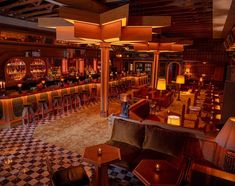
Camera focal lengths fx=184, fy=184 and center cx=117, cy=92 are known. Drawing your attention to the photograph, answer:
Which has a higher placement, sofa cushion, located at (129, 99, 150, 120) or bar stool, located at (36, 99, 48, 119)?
sofa cushion, located at (129, 99, 150, 120)

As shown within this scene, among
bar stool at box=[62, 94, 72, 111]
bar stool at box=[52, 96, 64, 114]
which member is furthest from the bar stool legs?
bar stool at box=[52, 96, 64, 114]

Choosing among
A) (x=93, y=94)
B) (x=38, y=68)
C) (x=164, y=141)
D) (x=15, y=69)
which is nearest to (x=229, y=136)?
(x=164, y=141)

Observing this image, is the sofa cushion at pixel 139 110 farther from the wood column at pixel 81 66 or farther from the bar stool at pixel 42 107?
the wood column at pixel 81 66

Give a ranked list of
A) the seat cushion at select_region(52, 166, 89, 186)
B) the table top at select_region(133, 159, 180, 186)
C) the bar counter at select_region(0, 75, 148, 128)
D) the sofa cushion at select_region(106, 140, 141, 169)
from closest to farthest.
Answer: the table top at select_region(133, 159, 180, 186) → the seat cushion at select_region(52, 166, 89, 186) → the sofa cushion at select_region(106, 140, 141, 169) → the bar counter at select_region(0, 75, 148, 128)

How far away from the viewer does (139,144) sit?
165 inches

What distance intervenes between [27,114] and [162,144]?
17.9 ft

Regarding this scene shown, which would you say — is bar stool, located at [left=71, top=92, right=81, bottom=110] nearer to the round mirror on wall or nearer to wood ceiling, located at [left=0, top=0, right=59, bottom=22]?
the round mirror on wall

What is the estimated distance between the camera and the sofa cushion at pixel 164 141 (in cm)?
380

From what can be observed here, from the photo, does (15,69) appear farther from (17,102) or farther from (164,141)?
(164,141)

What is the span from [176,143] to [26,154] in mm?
3846

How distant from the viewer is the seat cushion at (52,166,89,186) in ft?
10.1

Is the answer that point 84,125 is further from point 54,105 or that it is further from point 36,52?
point 36,52

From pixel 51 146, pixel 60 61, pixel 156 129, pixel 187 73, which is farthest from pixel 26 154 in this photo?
pixel 187 73

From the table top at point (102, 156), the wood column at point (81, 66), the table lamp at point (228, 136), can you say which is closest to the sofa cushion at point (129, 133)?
the table top at point (102, 156)
